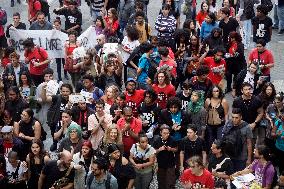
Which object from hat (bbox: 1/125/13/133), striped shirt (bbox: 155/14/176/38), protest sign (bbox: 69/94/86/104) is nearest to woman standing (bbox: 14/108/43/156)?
hat (bbox: 1/125/13/133)

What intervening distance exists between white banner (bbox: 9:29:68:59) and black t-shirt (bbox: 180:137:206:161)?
584 centimetres

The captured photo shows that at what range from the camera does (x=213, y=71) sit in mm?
14047

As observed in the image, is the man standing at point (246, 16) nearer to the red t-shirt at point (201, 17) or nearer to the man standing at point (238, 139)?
the red t-shirt at point (201, 17)

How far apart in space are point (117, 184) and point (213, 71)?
4445 millimetres

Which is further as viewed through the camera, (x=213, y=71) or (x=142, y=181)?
(x=213, y=71)

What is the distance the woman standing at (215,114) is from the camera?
1229cm

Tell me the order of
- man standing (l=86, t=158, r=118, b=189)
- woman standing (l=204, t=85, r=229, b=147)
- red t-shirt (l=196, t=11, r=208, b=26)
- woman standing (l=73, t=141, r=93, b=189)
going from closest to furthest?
1. man standing (l=86, t=158, r=118, b=189)
2. woman standing (l=73, t=141, r=93, b=189)
3. woman standing (l=204, t=85, r=229, b=147)
4. red t-shirt (l=196, t=11, r=208, b=26)

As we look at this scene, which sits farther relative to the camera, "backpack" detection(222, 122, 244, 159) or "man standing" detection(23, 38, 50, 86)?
"man standing" detection(23, 38, 50, 86)

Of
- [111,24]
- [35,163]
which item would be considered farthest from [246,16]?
[35,163]

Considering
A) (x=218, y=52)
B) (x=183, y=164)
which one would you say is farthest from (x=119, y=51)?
(x=183, y=164)

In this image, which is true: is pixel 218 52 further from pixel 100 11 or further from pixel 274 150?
pixel 100 11

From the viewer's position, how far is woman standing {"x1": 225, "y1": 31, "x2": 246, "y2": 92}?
49.2 feet

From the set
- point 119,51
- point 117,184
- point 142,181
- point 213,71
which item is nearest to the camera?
point 117,184

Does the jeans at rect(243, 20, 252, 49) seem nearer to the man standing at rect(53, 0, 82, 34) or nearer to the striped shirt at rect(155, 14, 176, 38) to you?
the striped shirt at rect(155, 14, 176, 38)
